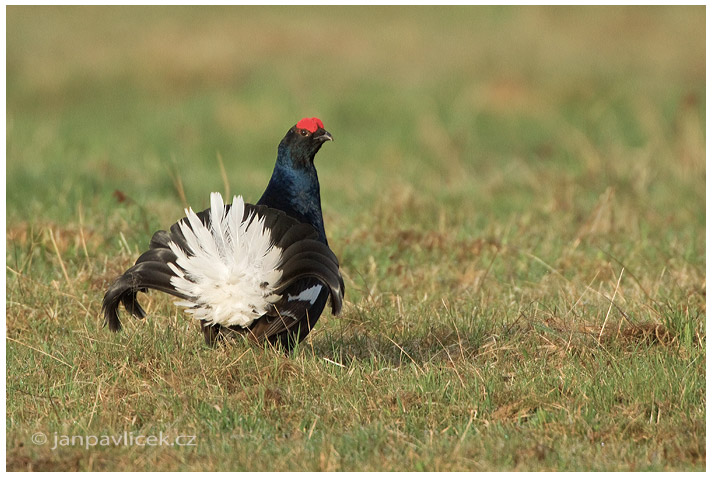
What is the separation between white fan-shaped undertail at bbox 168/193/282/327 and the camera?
4402 mm

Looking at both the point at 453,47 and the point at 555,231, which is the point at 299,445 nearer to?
the point at 555,231

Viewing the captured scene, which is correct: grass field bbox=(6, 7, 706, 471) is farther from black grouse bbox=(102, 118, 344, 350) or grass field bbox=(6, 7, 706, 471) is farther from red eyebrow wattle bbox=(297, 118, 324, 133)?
red eyebrow wattle bbox=(297, 118, 324, 133)

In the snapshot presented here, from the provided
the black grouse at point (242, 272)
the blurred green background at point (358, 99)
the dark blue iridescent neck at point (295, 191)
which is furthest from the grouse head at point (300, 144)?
the blurred green background at point (358, 99)

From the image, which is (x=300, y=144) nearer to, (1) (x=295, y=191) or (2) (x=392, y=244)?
(1) (x=295, y=191)

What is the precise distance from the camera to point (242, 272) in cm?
441

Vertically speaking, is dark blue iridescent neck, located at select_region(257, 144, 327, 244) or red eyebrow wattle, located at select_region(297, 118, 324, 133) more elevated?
red eyebrow wattle, located at select_region(297, 118, 324, 133)

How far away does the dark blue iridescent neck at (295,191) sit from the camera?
507 centimetres

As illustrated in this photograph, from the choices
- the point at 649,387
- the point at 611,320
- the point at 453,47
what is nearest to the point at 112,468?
the point at 649,387

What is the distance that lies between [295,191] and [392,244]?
1.90 metres

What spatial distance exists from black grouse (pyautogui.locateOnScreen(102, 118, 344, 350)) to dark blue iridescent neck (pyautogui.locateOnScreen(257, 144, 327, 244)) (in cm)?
45

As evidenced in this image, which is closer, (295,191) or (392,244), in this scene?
(295,191)

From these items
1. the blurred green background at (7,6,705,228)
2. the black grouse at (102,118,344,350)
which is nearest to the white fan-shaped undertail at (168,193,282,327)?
the black grouse at (102,118,344,350)

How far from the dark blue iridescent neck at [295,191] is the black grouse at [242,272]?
45 cm

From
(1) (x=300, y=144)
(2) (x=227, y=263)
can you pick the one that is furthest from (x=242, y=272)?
(1) (x=300, y=144)
